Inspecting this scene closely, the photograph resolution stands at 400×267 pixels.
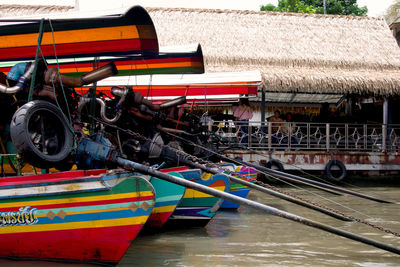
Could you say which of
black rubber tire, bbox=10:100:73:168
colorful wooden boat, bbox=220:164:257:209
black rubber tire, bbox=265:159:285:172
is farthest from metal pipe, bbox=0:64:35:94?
black rubber tire, bbox=265:159:285:172

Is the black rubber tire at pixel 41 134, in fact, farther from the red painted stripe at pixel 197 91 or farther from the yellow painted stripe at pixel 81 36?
the red painted stripe at pixel 197 91

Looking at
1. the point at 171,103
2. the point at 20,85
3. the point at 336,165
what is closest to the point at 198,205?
the point at 171,103

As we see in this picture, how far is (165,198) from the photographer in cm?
653

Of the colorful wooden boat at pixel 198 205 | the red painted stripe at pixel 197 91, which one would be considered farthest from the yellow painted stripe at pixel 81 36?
the red painted stripe at pixel 197 91

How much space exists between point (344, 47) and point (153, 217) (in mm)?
12428

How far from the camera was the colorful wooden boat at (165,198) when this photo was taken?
6461mm

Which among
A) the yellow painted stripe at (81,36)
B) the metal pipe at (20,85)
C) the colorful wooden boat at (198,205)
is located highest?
the yellow painted stripe at (81,36)

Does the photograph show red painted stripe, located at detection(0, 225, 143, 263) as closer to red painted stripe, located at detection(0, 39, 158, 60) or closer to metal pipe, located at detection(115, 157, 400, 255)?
metal pipe, located at detection(115, 157, 400, 255)

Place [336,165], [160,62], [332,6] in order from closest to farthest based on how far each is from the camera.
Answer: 1. [160,62]
2. [336,165]
3. [332,6]

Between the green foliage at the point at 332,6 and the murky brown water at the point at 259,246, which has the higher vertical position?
the green foliage at the point at 332,6

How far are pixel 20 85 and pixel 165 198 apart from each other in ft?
7.50

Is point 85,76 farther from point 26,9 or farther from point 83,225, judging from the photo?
point 26,9

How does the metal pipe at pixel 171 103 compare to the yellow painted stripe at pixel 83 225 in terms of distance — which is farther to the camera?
the metal pipe at pixel 171 103

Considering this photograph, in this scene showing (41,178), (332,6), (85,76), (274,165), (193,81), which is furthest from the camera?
(332,6)
